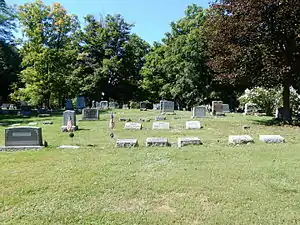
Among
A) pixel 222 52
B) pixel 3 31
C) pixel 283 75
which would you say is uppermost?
pixel 3 31

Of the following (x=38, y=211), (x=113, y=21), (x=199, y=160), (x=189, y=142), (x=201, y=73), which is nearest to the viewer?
(x=38, y=211)

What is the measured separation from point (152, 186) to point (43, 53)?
2924 centimetres

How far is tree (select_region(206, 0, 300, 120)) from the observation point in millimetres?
13742

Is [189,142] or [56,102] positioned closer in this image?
[189,142]

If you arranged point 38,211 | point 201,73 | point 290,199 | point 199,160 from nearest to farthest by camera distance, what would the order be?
point 38,211 → point 290,199 → point 199,160 → point 201,73

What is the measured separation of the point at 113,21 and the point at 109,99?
1166 centimetres

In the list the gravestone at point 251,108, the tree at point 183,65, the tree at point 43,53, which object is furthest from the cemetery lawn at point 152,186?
the tree at point 43,53

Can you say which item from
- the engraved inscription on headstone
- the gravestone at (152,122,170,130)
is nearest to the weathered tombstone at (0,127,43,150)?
the engraved inscription on headstone

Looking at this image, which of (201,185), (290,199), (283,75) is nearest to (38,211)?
(201,185)

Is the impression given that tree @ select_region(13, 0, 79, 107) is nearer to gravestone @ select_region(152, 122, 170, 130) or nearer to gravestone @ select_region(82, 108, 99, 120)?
gravestone @ select_region(82, 108, 99, 120)

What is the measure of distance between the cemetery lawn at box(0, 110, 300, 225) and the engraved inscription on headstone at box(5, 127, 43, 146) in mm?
635

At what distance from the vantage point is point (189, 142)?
909cm

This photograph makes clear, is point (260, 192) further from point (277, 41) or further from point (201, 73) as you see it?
point (201, 73)

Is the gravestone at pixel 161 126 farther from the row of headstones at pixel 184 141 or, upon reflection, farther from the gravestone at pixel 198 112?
the gravestone at pixel 198 112
